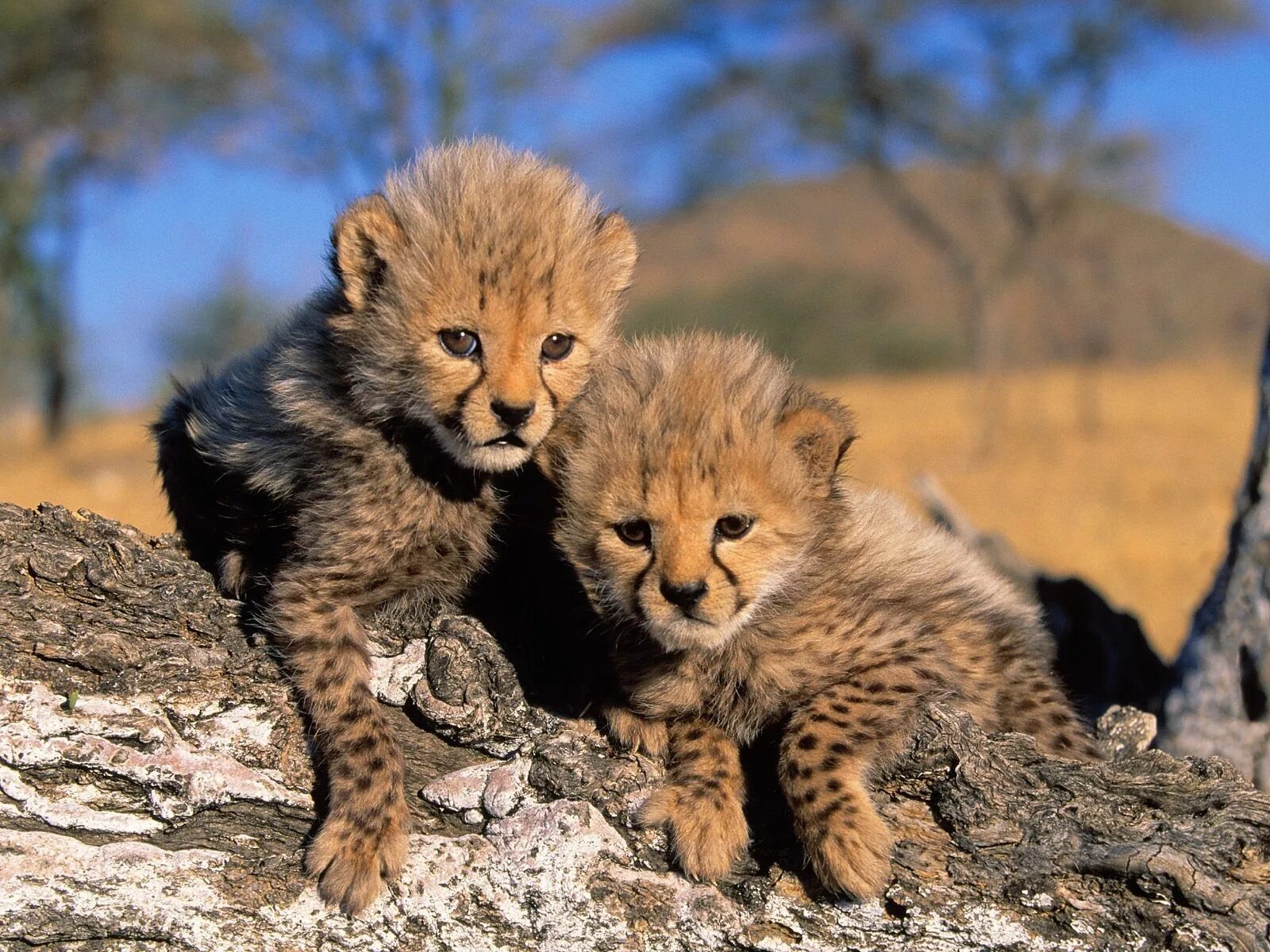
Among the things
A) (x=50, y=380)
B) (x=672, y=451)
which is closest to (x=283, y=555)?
(x=672, y=451)

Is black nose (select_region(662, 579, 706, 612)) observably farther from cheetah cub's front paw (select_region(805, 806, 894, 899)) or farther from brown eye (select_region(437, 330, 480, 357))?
brown eye (select_region(437, 330, 480, 357))

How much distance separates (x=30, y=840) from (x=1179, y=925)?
73.7 inches

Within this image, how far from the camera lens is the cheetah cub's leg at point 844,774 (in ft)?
6.28

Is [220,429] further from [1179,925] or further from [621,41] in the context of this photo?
[621,41]

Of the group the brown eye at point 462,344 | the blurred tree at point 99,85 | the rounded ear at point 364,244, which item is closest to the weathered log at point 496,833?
the brown eye at point 462,344

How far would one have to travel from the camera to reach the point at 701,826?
199cm

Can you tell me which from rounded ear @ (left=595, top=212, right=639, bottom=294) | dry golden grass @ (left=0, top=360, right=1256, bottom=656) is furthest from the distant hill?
rounded ear @ (left=595, top=212, right=639, bottom=294)

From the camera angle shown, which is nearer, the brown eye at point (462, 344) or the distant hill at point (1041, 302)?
the brown eye at point (462, 344)

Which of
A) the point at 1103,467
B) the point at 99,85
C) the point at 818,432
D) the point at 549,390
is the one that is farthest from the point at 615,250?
the point at 99,85

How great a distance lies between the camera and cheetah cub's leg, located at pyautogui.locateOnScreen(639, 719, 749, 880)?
1976 millimetres

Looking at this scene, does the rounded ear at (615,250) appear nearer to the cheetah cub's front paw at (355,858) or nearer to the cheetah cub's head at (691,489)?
the cheetah cub's head at (691,489)

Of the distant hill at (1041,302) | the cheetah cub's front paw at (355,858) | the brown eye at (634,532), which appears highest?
the distant hill at (1041,302)

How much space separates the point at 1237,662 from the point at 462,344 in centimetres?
211

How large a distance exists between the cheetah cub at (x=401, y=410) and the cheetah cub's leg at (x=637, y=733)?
395 mm
